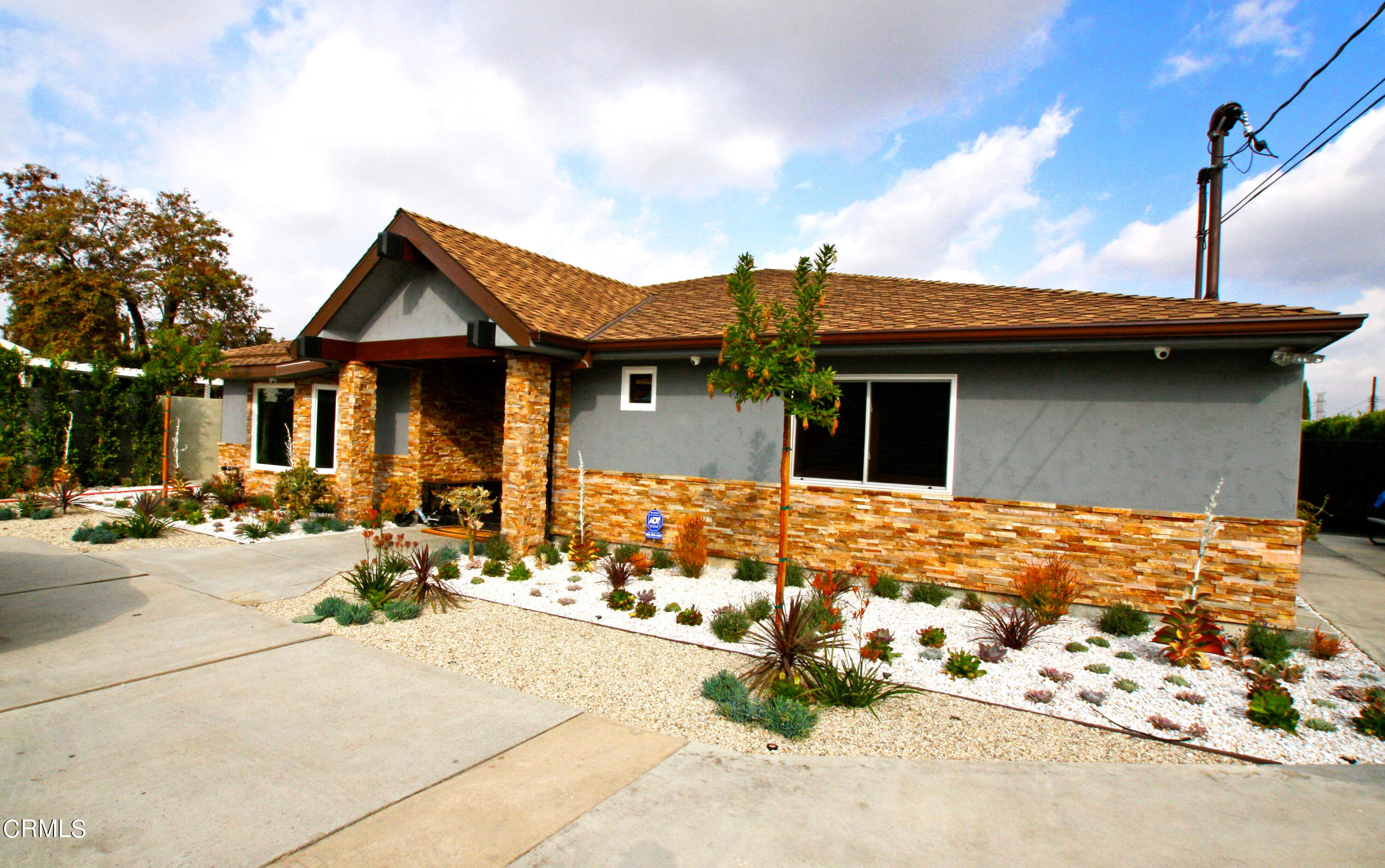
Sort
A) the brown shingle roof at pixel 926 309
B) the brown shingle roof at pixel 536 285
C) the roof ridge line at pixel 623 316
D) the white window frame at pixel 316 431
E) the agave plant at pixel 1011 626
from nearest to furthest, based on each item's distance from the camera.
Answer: the agave plant at pixel 1011 626 < the brown shingle roof at pixel 926 309 < the brown shingle roof at pixel 536 285 < the roof ridge line at pixel 623 316 < the white window frame at pixel 316 431

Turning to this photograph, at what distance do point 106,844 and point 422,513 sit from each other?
366 inches

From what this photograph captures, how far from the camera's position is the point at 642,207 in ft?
52.4

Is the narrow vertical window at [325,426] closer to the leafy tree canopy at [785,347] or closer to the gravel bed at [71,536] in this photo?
the gravel bed at [71,536]

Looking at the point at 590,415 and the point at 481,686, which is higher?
the point at 590,415

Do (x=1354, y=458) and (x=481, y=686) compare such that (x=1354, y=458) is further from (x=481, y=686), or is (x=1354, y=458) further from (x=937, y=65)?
(x=481, y=686)

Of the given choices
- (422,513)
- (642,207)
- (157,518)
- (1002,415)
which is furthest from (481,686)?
(642,207)

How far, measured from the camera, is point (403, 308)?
10953 mm

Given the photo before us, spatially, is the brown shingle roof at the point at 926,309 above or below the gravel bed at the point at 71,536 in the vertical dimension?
A: above

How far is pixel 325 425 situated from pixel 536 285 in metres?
5.99

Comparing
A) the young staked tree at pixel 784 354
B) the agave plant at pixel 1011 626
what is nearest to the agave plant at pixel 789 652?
the young staked tree at pixel 784 354

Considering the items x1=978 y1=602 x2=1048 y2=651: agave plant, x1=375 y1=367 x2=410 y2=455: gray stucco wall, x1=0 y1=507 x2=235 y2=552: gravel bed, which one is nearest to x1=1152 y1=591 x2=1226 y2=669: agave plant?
x1=978 y1=602 x2=1048 y2=651: agave plant

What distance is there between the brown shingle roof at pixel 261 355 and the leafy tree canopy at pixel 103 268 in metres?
8.49

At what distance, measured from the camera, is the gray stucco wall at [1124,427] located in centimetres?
654

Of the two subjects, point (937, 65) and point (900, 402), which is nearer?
point (900, 402)
